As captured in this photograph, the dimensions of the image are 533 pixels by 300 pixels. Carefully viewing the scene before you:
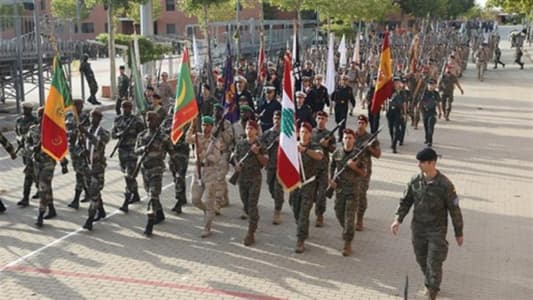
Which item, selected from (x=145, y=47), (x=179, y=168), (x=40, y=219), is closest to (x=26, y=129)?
(x=40, y=219)

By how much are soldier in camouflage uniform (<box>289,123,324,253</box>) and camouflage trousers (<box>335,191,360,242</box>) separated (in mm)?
342

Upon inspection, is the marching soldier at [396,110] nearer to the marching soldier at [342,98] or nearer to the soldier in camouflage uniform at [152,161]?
the marching soldier at [342,98]

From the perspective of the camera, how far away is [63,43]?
76.7ft

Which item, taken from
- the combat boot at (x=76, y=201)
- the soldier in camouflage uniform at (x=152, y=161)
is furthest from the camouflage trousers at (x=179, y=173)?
the combat boot at (x=76, y=201)

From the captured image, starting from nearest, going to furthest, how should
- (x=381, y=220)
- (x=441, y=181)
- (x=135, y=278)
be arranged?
1. (x=441, y=181)
2. (x=135, y=278)
3. (x=381, y=220)

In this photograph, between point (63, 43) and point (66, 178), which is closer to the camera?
point (66, 178)

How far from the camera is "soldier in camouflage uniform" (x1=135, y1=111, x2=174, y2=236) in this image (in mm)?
9445

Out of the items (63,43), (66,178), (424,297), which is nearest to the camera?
(424,297)

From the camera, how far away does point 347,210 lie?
8578mm

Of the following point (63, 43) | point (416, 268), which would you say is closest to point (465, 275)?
point (416, 268)

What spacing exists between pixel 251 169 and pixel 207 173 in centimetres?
64

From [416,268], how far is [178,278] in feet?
9.25

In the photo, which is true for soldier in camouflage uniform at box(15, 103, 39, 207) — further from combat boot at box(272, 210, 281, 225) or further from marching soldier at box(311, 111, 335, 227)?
marching soldier at box(311, 111, 335, 227)

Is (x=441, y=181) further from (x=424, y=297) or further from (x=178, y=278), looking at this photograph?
(x=178, y=278)
